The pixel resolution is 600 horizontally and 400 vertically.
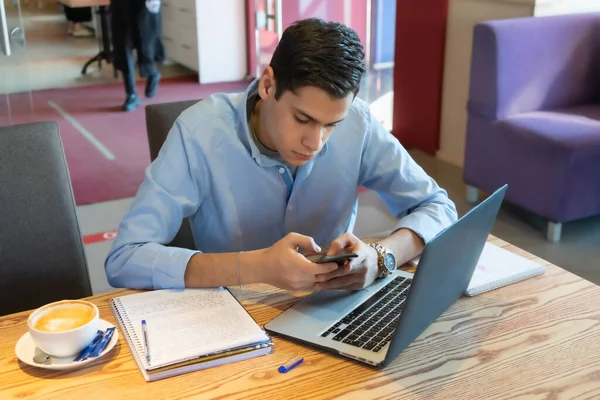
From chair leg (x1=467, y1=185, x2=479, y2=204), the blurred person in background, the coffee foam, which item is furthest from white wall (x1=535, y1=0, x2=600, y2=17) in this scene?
the blurred person in background

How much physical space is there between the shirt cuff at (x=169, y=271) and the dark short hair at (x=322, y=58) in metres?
0.35

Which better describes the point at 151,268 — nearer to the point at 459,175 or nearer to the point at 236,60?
the point at 459,175

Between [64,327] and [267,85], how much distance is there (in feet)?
1.86

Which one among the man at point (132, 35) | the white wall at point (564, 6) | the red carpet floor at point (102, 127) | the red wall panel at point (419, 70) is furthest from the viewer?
the man at point (132, 35)

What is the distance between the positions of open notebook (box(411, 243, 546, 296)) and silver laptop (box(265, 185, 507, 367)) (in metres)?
0.05

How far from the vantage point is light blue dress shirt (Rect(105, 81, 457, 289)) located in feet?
4.23

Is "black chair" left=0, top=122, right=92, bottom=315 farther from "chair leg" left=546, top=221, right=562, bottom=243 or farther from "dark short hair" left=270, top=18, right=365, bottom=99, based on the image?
"chair leg" left=546, top=221, right=562, bottom=243

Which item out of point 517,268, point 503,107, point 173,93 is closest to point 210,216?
point 517,268

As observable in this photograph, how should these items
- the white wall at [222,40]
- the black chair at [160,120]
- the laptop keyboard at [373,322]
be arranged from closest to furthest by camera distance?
the laptop keyboard at [373,322] → the black chair at [160,120] → the white wall at [222,40]

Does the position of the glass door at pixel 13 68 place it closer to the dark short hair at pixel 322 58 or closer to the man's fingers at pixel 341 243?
the dark short hair at pixel 322 58

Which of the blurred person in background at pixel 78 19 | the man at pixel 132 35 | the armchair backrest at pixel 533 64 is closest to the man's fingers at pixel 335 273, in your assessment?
the armchair backrest at pixel 533 64

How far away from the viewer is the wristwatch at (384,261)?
122 centimetres

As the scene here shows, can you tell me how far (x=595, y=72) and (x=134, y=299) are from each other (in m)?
2.96

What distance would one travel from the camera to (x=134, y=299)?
1.14m
